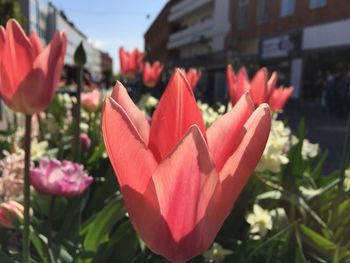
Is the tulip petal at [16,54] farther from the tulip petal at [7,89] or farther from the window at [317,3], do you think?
the window at [317,3]

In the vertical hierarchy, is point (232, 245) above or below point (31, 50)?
below

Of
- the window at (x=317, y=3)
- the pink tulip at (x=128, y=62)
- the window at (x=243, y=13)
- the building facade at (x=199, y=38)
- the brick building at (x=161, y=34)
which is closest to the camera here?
the pink tulip at (x=128, y=62)

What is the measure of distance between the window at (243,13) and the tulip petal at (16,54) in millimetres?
29620

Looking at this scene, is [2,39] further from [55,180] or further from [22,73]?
[55,180]

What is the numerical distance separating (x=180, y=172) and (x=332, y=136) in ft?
36.4

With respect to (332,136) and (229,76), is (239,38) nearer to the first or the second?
(332,136)

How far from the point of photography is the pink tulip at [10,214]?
112 centimetres

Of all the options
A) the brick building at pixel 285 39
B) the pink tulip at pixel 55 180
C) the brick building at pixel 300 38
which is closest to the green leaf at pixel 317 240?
the pink tulip at pixel 55 180

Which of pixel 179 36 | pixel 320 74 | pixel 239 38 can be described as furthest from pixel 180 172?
pixel 179 36

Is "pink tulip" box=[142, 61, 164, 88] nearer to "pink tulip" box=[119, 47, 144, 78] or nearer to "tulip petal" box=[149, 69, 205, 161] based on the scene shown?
"pink tulip" box=[119, 47, 144, 78]

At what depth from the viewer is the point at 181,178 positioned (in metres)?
0.61

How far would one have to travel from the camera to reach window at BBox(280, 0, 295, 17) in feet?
77.9

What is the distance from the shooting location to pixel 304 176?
1913 mm

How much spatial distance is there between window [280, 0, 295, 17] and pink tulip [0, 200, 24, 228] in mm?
23744
